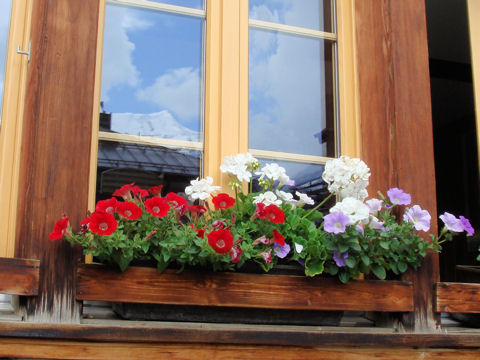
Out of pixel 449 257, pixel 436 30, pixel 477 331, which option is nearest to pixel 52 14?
pixel 477 331

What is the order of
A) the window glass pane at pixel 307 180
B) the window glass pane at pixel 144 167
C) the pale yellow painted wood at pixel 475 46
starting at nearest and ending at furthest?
the window glass pane at pixel 144 167 < the window glass pane at pixel 307 180 < the pale yellow painted wood at pixel 475 46

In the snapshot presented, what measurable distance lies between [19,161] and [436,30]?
334cm

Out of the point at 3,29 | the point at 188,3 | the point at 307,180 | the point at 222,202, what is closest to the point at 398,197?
the point at 307,180

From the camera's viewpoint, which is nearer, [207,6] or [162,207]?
[162,207]

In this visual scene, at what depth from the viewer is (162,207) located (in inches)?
66.1

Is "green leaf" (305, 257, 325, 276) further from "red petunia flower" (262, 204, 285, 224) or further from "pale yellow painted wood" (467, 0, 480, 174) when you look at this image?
"pale yellow painted wood" (467, 0, 480, 174)

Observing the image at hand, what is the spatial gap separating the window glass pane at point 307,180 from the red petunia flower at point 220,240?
533 mm

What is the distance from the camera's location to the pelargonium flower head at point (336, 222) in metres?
1.77

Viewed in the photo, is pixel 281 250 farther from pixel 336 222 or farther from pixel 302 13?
pixel 302 13

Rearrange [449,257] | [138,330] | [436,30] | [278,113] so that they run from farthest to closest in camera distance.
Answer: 1. [449,257]
2. [436,30]
3. [278,113]
4. [138,330]

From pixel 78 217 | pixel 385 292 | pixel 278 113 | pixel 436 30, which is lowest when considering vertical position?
pixel 385 292

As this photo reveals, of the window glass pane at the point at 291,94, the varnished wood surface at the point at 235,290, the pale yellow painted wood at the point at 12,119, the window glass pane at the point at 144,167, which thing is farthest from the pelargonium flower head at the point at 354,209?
the pale yellow painted wood at the point at 12,119

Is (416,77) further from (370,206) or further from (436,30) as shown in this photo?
(436,30)

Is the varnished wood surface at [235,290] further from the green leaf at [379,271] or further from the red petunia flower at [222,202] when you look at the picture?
the red petunia flower at [222,202]
